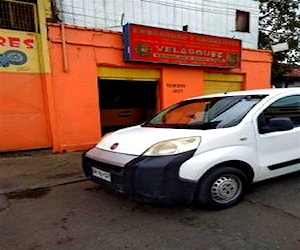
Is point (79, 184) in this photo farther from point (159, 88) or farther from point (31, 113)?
point (159, 88)

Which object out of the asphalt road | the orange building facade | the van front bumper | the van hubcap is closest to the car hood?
the van front bumper

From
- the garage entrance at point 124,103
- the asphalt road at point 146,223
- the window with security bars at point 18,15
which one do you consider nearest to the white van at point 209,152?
the asphalt road at point 146,223

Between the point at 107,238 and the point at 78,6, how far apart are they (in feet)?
29.9

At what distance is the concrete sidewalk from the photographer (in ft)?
16.5

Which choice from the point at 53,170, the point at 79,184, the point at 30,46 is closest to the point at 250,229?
the point at 79,184

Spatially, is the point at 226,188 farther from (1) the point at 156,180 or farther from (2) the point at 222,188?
(1) the point at 156,180

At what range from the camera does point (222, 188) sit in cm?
357

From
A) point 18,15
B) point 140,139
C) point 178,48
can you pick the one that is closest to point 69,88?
point 18,15

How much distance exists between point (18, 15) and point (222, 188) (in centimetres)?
639

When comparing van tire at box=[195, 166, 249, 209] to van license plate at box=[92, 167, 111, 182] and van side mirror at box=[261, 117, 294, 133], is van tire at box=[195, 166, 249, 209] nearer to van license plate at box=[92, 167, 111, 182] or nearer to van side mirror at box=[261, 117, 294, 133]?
van side mirror at box=[261, 117, 294, 133]

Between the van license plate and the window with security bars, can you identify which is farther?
the window with security bars

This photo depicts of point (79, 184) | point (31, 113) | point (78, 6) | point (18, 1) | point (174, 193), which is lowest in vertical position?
point (79, 184)

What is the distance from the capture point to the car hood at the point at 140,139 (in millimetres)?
3475

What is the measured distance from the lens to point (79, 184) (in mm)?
4984
